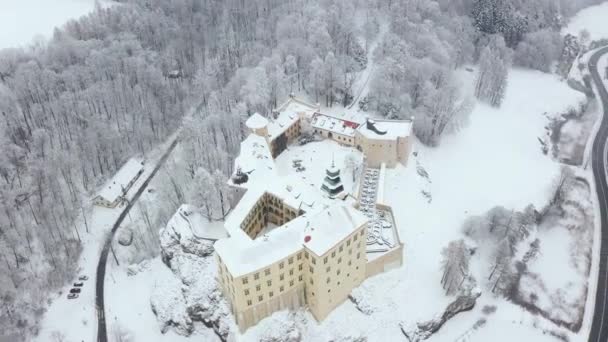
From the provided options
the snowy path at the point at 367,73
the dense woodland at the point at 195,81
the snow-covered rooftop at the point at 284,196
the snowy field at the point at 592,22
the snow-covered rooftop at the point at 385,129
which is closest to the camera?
the snow-covered rooftop at the point at 284,196

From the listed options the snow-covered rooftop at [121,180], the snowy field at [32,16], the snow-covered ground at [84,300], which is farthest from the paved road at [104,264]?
the snowy field at [32,16]

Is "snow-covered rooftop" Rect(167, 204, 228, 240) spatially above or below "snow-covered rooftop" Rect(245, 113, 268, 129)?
below

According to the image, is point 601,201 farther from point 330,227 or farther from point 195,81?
point 195,81

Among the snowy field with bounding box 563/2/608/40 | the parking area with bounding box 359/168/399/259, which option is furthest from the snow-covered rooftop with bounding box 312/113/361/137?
the snowy field with bounding box 563/2/608/40

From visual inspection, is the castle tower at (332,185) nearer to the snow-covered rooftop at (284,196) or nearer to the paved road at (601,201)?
the snow-covered rooftop at (284,196)

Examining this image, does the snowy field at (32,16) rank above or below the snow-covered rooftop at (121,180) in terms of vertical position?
above

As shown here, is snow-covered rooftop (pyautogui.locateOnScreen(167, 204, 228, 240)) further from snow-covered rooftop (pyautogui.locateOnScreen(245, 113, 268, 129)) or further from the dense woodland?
snow-covered rooftop (pyautogui.locateOnScreen(245, 113, 268, 129))

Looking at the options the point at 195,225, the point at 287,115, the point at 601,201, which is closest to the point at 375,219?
the point at 287,115
